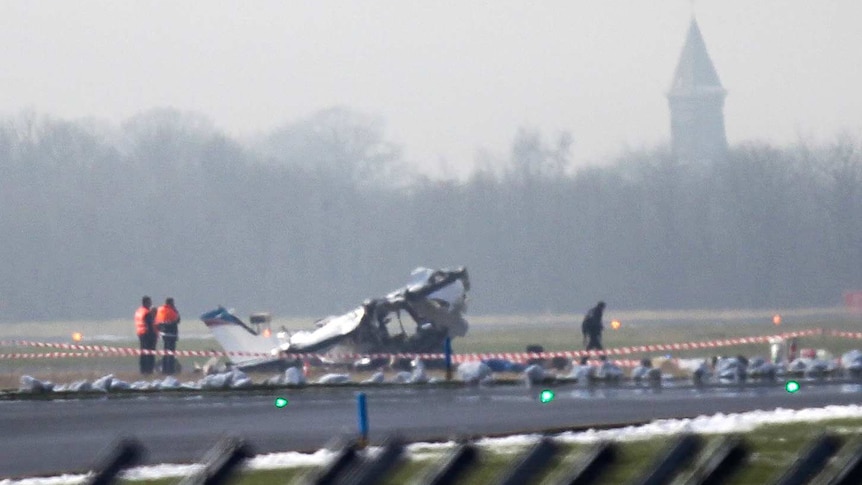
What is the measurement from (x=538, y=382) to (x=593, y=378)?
1097 millimetres

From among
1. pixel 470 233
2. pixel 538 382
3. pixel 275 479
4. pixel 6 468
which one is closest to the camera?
pixel 275 479

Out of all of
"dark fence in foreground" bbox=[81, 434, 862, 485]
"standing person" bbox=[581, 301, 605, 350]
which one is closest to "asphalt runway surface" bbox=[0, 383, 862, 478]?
"standing person" bbox=[581, 301, 605, 350]

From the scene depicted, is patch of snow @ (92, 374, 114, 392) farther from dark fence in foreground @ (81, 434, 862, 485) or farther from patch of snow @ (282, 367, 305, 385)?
dark fence in foreground @ (81, 434, 862, 485)

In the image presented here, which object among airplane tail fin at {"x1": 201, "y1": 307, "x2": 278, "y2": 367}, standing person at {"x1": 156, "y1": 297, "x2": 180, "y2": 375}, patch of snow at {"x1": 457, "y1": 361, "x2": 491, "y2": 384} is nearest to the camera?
patch of snow at {"x1": 457, "y1": 361, "x2": 491, "y2": 384}

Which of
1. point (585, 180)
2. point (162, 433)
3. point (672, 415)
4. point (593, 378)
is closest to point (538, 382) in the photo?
point (593, 378)

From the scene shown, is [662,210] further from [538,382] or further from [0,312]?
[538,382]

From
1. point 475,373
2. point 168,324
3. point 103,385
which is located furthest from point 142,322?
point 475,373

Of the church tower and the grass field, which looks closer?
→ the grass field

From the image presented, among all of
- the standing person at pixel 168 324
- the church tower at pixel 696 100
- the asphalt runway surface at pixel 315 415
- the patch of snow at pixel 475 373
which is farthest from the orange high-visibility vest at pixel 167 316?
the church tower at pixel 696 100

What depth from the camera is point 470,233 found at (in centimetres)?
8719

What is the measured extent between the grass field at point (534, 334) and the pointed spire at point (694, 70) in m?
51.3

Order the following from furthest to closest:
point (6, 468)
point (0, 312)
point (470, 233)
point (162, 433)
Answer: point (470, 233), point (0, 312), point (162, 433), point (6, 468)

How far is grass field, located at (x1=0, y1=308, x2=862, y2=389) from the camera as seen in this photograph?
133ft

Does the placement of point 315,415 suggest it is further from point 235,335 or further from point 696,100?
point 696,100
